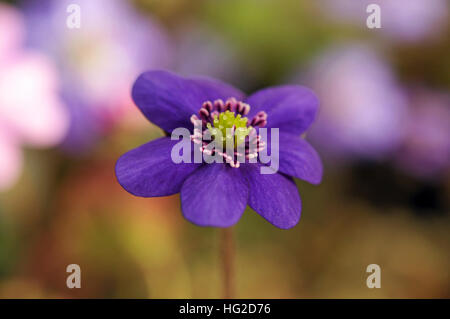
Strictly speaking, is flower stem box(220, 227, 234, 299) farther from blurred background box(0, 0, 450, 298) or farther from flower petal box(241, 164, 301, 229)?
blurred background box(0, 0, 450, 298)

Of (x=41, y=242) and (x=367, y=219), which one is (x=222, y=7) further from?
(x=41, y=242)

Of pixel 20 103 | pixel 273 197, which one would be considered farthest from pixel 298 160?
pixel 20 103

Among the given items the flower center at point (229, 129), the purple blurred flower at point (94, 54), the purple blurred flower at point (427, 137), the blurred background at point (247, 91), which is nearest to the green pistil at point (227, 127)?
the flower center at point (229, 129)

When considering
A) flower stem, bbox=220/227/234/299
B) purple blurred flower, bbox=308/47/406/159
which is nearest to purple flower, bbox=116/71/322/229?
flower stem, bbox=220/227/234/299

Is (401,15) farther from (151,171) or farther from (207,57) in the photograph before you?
(151,171)

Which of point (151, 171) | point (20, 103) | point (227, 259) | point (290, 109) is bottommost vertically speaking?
point (227, 259)

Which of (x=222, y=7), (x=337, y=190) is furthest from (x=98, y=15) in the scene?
(x=337, y=190)
